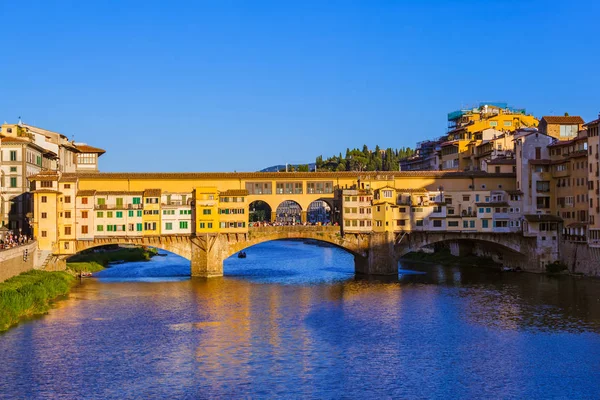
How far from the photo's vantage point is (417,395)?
1164 inches

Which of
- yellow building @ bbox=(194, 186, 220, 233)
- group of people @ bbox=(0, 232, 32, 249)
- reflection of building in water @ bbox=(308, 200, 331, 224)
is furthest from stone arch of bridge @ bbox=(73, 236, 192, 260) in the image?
reflection of building in water @ bbox=(308, 200, 331, 224)

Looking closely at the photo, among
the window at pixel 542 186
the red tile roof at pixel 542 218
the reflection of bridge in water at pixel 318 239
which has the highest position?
the window at pixel 542 186

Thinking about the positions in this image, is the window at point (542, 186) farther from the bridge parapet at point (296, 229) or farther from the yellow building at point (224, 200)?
the bridge parapet at point (296, 229)

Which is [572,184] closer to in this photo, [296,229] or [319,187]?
[319,187]

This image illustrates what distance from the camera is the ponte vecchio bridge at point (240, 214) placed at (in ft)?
203

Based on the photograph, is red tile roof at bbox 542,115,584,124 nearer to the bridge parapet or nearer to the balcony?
the bridge parapet

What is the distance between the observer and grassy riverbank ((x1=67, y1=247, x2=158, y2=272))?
6750 centimetres

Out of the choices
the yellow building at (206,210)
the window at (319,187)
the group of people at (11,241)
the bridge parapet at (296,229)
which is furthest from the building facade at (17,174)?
the window at (319,187)

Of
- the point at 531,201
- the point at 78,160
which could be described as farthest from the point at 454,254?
the point at 78,160

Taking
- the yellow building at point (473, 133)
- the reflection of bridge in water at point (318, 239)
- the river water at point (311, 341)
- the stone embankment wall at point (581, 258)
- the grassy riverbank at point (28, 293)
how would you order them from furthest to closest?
the yellow building at point (473, 133)
the reflection of bridge in water at point (318, 239)
the stone embankment wall at point (581, 258)
the grassy riverbank at point (28, 293)
the river water at point (311, 341)

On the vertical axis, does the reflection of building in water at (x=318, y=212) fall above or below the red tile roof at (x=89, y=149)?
below

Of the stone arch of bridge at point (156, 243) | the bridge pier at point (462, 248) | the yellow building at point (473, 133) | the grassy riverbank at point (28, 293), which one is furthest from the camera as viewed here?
the yellow building at point (473, 133)

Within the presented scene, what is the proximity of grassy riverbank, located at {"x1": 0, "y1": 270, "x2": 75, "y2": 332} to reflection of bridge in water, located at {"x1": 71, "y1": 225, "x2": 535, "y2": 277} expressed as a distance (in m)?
8.58

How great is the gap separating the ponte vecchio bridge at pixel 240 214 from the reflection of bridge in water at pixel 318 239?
0.08 metres
